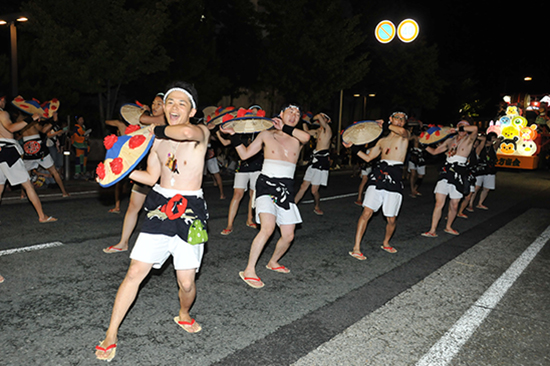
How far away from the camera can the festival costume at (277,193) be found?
455 centimetres

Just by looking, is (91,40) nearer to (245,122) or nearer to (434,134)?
(245,122)

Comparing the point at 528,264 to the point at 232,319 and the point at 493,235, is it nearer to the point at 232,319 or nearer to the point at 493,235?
the point at 493,235

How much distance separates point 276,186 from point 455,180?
166 inches

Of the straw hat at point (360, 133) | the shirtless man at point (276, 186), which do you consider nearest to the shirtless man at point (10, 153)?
the shirtless man at point (276, 186)

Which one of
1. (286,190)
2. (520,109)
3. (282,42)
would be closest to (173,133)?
(286,190)

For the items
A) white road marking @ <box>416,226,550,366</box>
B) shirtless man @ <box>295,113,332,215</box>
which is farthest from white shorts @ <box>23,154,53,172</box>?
white road marking @ <box>416,226,550,366</box>

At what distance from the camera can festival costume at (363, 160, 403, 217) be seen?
227 inches

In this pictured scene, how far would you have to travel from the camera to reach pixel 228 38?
72.2 ft

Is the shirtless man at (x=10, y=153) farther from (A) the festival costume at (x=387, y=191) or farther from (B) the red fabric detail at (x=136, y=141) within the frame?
(A) the festival costume at (x=387, y=191)

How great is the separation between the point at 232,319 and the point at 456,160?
5.52 meters

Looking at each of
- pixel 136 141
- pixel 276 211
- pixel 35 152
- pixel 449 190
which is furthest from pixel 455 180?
pixel 35 152

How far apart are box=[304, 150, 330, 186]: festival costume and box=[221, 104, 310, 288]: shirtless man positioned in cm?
395

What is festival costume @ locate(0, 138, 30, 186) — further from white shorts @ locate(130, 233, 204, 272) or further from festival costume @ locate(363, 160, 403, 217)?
festival costume @ locate(363, 160, 403, 217)

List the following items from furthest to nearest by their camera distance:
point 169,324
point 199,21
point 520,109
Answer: point 520,109 → point 199,21 → point 169,324
